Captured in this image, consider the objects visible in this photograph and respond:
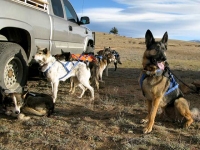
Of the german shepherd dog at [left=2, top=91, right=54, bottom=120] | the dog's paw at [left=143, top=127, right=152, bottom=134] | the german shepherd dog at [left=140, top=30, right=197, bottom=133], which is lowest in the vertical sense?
the dog's paw at [left=143, top=127, right=152, bottom=134]

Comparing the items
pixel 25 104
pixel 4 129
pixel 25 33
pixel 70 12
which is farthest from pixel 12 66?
pixel 70 12

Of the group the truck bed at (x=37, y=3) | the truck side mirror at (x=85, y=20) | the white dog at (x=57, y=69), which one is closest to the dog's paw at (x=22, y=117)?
the white dog at (x=57, y=69)

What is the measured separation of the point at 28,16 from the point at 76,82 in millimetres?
2469

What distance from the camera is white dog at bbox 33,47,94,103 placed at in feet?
21.2

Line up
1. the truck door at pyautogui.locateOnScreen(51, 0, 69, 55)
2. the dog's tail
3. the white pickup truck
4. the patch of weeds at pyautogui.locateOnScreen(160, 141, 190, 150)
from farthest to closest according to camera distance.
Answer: the truck door at pyautogui.locateOnScreen(51, 0, 69, 55) < the white pickup truck < the dog's tail < the patch of weeds at pyautogui.locateOnScreen(160, 141, 190, 150)

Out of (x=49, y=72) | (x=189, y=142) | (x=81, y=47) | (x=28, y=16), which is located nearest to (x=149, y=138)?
(x=189, y=142)

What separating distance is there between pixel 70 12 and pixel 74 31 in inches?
29.6

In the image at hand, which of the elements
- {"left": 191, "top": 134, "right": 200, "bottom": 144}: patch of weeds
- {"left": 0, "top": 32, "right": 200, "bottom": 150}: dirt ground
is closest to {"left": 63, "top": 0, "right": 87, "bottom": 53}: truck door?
{"left": 0, "top": 32, "right": 200, "bottom": 150}: dirt ground

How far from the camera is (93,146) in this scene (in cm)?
416

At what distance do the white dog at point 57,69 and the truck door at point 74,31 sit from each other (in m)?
1.44

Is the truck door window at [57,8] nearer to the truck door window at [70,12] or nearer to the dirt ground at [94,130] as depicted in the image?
the truck door window at [70,12]

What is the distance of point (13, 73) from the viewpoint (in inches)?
239

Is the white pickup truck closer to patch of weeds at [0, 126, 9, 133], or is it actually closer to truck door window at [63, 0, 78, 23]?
truck door window at [63, 0, 78, 23]

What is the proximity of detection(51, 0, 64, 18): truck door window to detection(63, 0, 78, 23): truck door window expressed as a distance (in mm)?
489
